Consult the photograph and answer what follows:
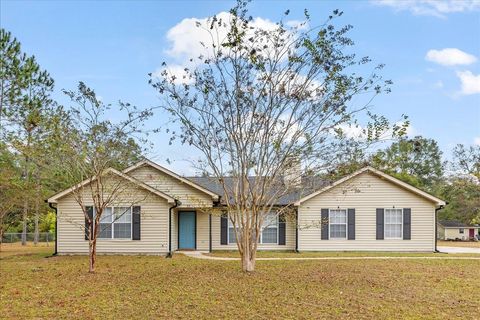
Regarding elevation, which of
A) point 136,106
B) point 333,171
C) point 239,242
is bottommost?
point 239,242

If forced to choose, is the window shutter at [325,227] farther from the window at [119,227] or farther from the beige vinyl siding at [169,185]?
the window at [119,227]

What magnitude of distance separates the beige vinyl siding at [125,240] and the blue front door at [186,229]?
1.94 meters

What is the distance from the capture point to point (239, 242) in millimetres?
13117

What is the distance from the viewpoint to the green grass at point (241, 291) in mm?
8094

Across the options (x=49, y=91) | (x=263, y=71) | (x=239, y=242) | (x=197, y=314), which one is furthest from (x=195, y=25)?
(x=49, y=91)

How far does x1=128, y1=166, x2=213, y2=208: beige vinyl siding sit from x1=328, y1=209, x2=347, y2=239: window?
5.67 meters

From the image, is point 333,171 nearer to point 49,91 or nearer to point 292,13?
point 292,13

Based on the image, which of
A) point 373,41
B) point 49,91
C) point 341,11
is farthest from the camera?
point 49,91

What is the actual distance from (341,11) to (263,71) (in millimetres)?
2509

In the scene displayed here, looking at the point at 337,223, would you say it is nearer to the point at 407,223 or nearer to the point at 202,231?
the point at 407,223

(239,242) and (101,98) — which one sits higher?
(101,98)

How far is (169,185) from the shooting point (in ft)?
70.1

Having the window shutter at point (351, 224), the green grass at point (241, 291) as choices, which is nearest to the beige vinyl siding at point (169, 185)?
the green grass at point (241, 291)

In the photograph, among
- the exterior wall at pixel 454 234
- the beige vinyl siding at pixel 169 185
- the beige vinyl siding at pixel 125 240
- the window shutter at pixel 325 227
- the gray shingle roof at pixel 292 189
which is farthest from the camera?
the exterior wall at pixel 454 234
